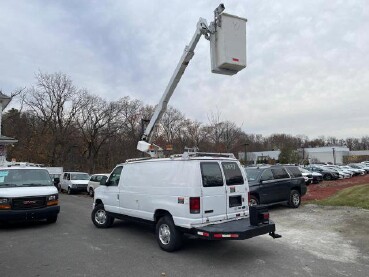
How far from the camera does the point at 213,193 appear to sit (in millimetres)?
7535

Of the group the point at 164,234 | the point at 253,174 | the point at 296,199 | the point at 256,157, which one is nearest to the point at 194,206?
the point at 164,234

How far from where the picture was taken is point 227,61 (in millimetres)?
9250

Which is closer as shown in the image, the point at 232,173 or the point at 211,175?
the point at 211,175

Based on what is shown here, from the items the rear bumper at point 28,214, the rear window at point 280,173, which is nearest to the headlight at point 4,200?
the rear bumper at point 28,214

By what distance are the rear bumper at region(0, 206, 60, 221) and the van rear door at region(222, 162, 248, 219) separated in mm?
5959

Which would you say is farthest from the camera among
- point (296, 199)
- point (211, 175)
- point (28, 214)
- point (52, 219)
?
point (296, 199)

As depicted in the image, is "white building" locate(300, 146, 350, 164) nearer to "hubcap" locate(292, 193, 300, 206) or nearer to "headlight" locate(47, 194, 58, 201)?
"hubcap" locate(292, 193, 300, 206)

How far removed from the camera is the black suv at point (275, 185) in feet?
44.4

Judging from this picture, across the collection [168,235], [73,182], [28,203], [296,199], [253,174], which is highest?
[253,174]

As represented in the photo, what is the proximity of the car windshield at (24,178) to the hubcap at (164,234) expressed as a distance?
5.53 m

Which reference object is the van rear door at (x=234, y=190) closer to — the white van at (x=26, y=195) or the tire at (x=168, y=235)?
the tire at (x=168, y=235)

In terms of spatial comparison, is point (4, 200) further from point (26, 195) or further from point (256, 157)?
point (256, 157)

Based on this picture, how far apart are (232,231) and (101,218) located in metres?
5.24

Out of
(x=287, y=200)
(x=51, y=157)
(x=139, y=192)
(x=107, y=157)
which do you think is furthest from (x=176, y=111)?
(x=139, y=192)
